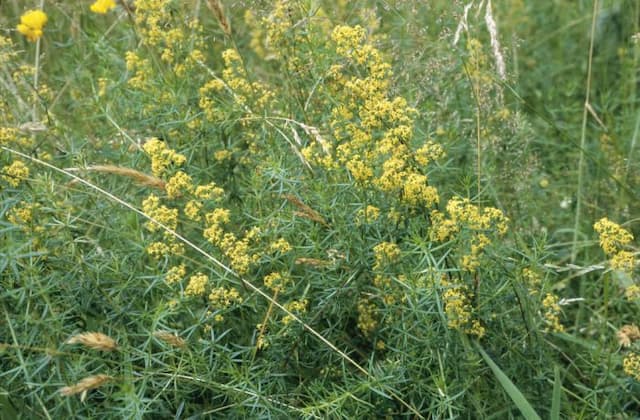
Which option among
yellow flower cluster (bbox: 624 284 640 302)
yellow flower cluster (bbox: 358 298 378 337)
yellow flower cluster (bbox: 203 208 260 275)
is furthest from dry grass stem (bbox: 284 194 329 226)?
yellow flower cluster (bbox: 624 284 640 302)

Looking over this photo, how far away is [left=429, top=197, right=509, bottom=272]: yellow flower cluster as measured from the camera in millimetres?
2240

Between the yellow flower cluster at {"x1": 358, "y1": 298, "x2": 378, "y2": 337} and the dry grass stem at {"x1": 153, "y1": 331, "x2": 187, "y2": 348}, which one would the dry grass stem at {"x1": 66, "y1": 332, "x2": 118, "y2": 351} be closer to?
the dry grass stem at {"x1": 153, "y1": 331, "x2": 187, "y2": 348}

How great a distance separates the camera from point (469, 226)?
227 cm

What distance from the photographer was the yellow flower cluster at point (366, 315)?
2.48 meters

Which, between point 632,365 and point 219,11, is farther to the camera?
point 219,11

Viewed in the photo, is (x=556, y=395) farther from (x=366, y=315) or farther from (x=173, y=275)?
(x=173, y=275)

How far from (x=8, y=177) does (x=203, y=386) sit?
865mm

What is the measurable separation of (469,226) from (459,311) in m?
0.23

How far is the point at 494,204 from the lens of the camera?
10.3ft

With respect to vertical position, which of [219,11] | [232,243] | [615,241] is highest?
[219,11]

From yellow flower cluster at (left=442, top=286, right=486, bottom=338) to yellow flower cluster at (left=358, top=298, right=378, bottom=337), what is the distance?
0.27 meters

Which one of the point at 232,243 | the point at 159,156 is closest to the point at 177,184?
the point at 159,156

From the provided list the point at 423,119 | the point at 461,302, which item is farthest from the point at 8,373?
the point at 423,119

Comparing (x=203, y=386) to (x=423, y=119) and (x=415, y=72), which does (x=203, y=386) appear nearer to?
(x=423, y=119)
